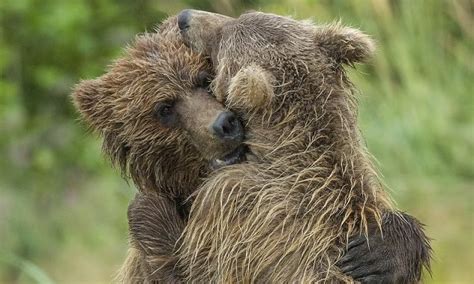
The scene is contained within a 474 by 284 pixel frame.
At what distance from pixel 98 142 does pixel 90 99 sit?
4000 mm

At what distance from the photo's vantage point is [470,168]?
911cm

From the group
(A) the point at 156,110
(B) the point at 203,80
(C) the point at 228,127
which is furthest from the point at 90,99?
(C) the point at 228,127

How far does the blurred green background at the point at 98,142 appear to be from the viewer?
902cm

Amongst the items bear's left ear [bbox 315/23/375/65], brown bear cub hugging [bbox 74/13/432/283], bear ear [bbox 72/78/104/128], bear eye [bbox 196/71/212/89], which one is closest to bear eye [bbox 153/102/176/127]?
brown bear cub hugging [bbox 74/13/432/283]

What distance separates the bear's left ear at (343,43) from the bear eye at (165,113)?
0.62 meters

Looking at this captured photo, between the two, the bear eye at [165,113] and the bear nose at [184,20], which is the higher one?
the bear nose at [184,20]

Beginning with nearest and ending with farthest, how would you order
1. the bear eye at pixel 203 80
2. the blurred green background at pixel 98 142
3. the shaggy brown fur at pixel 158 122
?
the shaggy brown fur at pixel 158 122 → the bear eye at pixel 203 80 → the blurred green background at pixel 98 142

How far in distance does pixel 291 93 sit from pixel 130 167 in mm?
719

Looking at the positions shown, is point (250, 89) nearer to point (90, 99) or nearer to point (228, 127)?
point (228, 127)

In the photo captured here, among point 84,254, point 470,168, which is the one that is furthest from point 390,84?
point 84,254

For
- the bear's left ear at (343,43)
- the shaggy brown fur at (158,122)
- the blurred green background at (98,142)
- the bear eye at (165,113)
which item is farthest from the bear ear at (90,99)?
the blurred green background at (98,142)

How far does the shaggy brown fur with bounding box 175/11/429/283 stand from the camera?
4.18 m

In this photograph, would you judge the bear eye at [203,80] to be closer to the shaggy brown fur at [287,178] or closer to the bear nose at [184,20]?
the shaggy brown fur at [287,178]

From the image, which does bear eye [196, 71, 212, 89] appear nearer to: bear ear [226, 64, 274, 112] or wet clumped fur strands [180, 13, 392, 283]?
wet clumped fur strands [180, 13, 392, 283]
